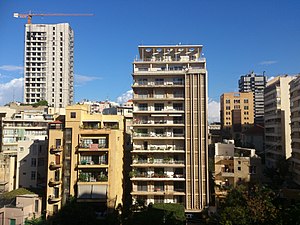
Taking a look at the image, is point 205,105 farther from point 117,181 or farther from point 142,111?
point 117,181

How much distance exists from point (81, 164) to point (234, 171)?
16.3 m

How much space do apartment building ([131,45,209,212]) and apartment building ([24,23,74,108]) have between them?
57.7m

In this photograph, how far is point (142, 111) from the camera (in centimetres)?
3347

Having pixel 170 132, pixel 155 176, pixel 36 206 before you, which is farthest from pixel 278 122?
pixel 36 206

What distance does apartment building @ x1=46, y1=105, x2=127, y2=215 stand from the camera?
30.4 metres

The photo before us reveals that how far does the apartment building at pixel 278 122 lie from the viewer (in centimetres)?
4334

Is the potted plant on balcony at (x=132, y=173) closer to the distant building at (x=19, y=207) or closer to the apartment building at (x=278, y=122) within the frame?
the distant building at (x=19, y=207)

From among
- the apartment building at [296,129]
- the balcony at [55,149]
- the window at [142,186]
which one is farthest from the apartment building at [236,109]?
the balcony at [55,149]

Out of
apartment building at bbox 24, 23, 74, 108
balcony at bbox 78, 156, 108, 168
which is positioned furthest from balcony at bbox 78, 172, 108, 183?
apartment building at bbox 24, 23, 74, 108

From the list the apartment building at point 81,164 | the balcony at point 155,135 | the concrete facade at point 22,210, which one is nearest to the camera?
the concrete facade at point 22,210

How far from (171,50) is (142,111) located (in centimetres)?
867

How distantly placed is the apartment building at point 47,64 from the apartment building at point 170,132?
57656 millimetres

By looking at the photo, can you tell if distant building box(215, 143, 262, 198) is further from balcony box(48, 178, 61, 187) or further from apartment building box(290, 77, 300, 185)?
balcony box(48, 178, 61, 187)

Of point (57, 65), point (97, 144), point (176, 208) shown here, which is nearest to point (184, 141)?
point (176, 208)
